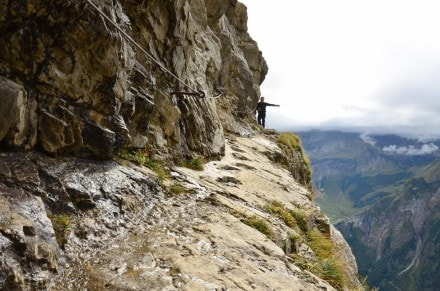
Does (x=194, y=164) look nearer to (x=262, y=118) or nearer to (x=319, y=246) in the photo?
(x=319, y=246)

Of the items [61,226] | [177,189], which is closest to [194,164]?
[177,189]

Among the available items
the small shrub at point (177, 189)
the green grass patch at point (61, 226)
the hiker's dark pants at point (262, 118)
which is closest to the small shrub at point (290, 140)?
the hiker's dark pants at point (262, 118)

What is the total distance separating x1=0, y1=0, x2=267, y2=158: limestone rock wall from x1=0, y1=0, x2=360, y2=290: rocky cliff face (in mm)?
34

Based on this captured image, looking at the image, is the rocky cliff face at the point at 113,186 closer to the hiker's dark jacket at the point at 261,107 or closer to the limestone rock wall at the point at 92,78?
the limestone rock wall at the point at 92,78

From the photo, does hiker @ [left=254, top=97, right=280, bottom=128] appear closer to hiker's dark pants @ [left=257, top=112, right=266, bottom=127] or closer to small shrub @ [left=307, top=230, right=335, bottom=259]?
hiker's dark pants @ [left=257, top=112, right=266, bottom=127]

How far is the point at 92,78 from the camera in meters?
10.2

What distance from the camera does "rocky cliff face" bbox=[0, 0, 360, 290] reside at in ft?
23.6

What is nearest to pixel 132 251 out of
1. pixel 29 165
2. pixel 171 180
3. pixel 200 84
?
pixel 29 165

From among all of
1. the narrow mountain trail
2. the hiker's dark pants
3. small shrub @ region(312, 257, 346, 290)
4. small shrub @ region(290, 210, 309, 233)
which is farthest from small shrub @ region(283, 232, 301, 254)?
the hiker's dark pants

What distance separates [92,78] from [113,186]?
305 cm

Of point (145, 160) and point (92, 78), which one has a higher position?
point (92, 78)

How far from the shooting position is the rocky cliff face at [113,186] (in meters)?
7.20

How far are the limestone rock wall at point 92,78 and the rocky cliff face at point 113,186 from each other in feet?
0.11

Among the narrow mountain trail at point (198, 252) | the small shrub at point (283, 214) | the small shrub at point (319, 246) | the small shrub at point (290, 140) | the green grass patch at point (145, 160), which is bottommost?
the small shrub at point (319, 246)
